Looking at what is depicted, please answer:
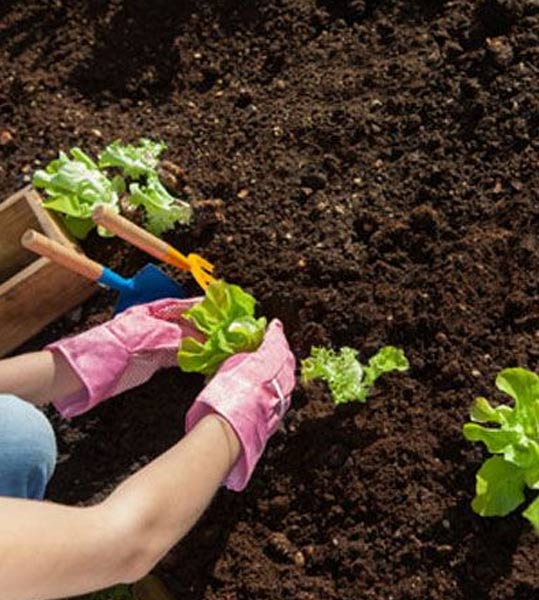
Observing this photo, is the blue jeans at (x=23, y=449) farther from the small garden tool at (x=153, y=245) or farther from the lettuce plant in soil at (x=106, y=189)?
the lettuce plant in soil at (x=106, y=189)

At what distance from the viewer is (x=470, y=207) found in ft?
8.35

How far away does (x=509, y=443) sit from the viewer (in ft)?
7.00

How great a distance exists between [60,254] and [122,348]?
0.25 meters

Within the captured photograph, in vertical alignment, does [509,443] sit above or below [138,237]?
below

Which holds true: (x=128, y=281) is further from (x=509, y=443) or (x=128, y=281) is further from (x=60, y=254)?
(x=509, y=443)

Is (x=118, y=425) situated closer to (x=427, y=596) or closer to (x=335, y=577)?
(x=335, y=577)

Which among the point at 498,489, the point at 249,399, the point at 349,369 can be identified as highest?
the point at 249,399

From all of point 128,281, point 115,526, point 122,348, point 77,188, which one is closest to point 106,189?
point 77,188

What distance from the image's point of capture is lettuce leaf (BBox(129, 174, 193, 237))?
270 centimetres

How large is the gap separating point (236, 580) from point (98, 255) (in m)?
0.95

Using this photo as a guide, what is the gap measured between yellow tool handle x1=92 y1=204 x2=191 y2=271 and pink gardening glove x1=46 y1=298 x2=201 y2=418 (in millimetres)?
123

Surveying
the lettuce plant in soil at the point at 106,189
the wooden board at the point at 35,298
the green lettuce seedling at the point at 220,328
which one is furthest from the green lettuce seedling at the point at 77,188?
the green lettuce seedling at the point at 220,328

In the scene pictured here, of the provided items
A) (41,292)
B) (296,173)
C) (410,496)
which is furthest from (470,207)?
(41,292)

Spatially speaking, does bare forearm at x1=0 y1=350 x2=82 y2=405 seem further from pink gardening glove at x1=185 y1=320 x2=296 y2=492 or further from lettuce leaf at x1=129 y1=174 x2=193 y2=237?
lettuce leaf at x1=129 y1=174 x2=193 y2=237
